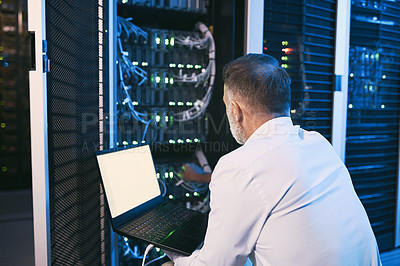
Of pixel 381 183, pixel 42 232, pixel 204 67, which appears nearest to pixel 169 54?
pixel 204 67

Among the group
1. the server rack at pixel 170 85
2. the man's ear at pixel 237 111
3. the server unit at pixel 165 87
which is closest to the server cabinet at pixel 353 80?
the server rack at pixel 170 85

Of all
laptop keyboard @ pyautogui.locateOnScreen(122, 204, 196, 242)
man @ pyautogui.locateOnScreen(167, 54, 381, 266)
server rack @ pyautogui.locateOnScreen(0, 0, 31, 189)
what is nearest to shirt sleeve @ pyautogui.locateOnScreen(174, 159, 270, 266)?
man @ pyautogui.locateOnScreen(167, 54, 381, 266)

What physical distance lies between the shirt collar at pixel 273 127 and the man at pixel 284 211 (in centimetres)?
2

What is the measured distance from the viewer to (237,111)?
0.93 m

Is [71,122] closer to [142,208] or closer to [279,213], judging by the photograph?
[142,208]

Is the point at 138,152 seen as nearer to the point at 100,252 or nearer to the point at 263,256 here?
the point at 100,252

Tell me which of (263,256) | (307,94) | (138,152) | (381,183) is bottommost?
(381,183)

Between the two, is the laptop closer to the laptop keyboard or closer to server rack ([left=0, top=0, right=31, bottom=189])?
the laptop keyboard

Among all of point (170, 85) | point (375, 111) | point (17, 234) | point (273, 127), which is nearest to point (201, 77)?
point (170, 85)

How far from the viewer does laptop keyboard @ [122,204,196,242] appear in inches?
42.9

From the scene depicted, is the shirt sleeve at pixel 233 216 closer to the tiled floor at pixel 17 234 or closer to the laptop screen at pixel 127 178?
the laptop screen at pixel 127 178

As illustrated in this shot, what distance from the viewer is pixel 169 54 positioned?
192 centimetres

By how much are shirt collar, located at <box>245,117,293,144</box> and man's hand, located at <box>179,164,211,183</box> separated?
1139 millimetres

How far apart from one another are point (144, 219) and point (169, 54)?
1.10m
